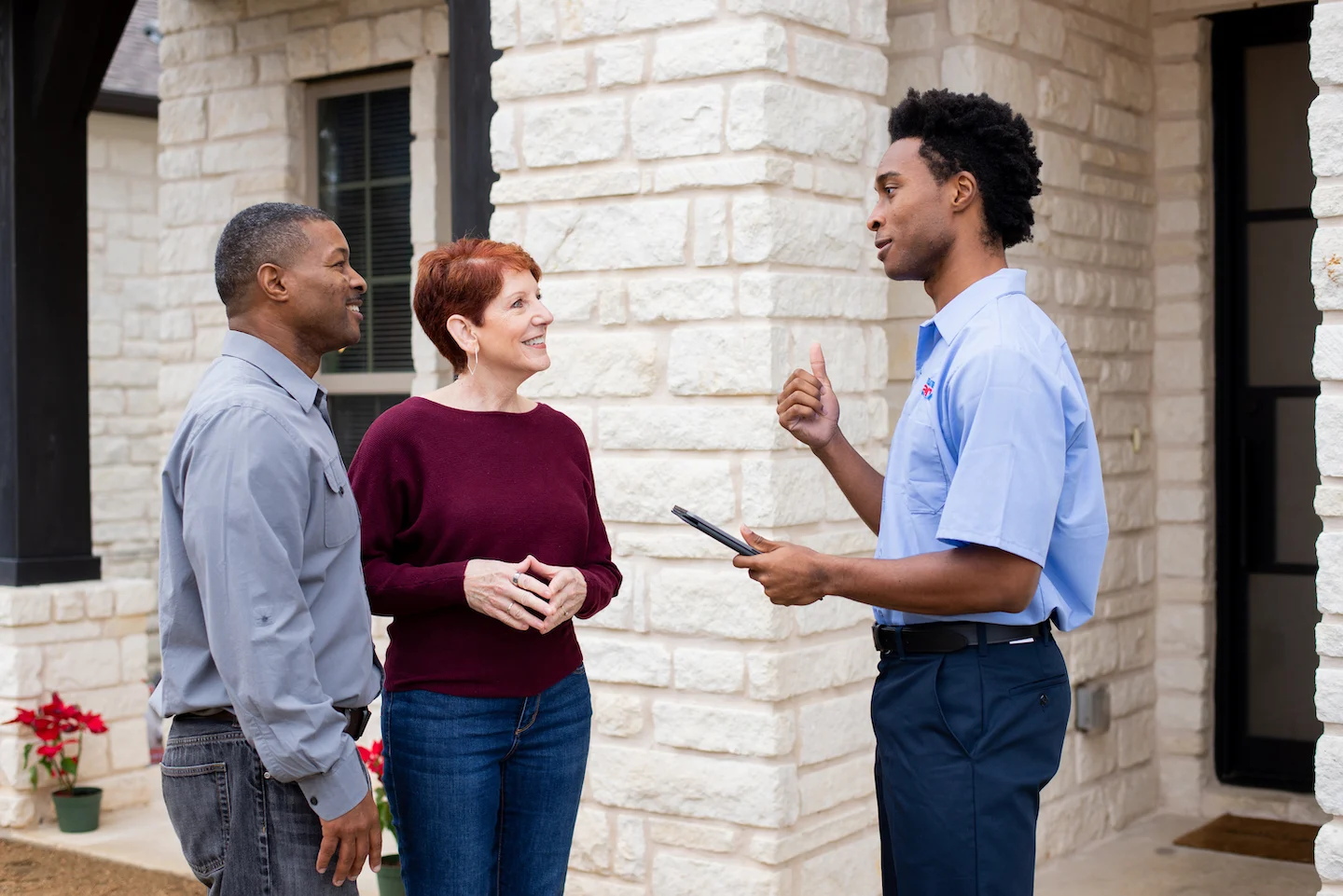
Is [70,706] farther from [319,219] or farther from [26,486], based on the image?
[319,219]

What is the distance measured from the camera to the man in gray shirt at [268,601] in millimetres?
2523

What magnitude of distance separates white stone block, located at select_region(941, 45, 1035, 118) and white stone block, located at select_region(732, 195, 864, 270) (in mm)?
652

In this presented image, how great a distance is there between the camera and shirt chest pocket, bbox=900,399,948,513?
8.31ft

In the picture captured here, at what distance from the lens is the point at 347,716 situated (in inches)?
109

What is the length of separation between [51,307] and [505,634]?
168 inches

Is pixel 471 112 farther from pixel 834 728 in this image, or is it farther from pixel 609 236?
pixel 834 728

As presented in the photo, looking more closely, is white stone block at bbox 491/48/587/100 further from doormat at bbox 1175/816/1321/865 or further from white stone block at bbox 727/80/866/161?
doormat at bbox 1175/816/1321/865

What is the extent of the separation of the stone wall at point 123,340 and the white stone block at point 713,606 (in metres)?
6.53

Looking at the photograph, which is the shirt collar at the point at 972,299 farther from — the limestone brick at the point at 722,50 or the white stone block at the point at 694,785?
the white stone block at the point at 694,785

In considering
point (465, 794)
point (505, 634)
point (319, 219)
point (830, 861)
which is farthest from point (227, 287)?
point (830, 861)

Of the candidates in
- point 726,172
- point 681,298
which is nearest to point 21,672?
point 681,298

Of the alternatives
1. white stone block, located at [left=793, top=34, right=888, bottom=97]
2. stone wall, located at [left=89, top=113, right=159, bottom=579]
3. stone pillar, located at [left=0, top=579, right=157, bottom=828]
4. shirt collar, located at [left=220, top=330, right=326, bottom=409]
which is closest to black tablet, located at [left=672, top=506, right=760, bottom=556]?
shirt collar, located at [left=220, top=330, right=326, bottom=409]

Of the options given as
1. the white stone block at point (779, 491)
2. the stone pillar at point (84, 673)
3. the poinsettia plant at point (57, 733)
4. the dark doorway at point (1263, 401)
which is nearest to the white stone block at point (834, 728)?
the white stone block at point (779, 491)

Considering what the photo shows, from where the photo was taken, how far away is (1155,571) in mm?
5887
